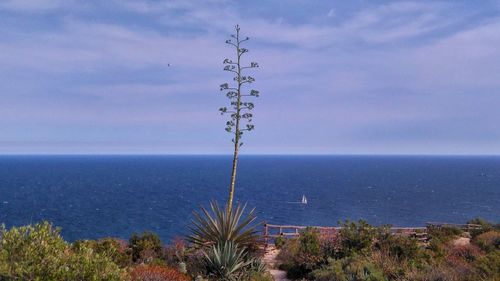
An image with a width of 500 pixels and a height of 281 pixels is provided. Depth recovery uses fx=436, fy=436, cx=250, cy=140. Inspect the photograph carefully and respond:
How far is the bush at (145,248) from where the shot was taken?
1291 centimetres

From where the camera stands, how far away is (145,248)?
13.6 m

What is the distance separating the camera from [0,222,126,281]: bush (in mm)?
5117

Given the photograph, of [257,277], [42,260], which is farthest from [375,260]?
[42,260]

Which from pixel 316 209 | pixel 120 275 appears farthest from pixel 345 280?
pixel 316 209

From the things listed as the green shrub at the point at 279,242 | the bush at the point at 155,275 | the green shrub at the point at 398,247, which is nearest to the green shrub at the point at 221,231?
the bush at the point at 155,275

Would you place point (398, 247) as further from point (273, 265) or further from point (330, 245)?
point (273, 265)

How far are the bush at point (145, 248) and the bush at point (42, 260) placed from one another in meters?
6.70

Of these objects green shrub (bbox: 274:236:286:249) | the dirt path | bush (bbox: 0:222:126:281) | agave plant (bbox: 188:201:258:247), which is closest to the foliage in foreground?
the dirt path

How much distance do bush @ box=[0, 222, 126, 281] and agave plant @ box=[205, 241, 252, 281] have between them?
476cm

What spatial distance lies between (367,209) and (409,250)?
6316 cm

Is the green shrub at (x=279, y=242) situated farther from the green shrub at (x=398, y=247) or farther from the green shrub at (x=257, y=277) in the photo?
the green shrub at (x=257, y=277)

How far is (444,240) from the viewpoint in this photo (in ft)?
67.7

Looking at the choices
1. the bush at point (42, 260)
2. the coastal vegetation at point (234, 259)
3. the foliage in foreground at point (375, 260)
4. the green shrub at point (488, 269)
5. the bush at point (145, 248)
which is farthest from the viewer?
the bush at point (145, 248)

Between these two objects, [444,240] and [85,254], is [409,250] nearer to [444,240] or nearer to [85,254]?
[85,254]
